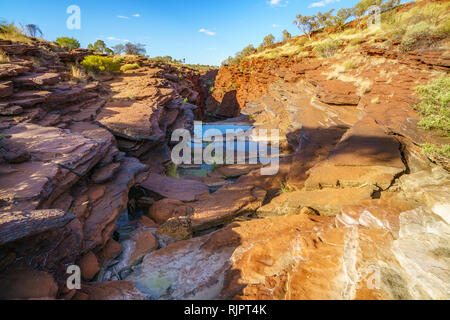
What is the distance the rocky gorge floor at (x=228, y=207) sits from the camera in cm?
214

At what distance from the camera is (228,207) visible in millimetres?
4625

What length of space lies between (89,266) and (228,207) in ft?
8.70

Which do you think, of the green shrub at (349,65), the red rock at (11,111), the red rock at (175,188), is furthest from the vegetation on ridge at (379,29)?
the red rock at (11,111)

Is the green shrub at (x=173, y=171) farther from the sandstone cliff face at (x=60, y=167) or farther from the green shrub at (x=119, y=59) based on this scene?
the green shrub at (x=119, y=59)

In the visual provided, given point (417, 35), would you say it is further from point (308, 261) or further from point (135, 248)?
point (135, 248)

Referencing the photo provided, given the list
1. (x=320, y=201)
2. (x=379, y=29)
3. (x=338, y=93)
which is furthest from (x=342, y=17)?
(x=320, y=201)

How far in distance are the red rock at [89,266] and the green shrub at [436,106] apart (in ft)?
21.8

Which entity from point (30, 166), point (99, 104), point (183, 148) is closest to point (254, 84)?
point (183, 148)
